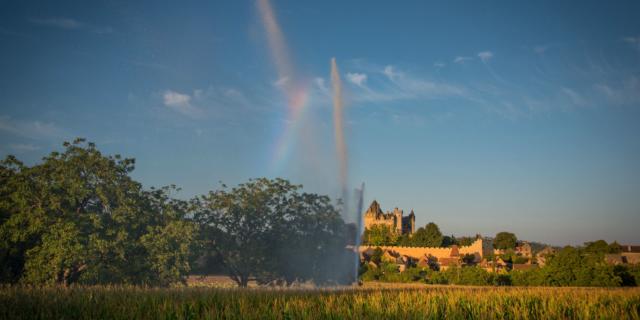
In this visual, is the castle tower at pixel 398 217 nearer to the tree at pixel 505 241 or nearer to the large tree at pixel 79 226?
the tree at pixel 505 241

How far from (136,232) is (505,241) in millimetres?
123961

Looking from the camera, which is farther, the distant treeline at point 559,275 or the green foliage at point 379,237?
the green foliage at point 379,237

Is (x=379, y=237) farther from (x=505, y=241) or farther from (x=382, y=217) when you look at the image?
(x=382, y=217)

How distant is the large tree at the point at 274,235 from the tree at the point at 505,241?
4077 inches

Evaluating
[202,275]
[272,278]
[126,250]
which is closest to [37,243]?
[126,250]

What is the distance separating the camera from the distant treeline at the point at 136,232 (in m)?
30.3

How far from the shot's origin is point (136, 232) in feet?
121

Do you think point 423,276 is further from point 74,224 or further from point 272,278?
point 74,224

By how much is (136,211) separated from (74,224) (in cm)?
567

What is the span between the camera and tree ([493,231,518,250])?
140 metres

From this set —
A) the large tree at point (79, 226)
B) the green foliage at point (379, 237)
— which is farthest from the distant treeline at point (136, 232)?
the green foliage at point (379, 237)

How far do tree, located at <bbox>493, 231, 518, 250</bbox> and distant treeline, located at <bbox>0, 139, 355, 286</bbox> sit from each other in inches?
4084

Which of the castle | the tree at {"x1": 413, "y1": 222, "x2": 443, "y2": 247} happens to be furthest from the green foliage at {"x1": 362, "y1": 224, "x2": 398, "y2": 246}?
the castle

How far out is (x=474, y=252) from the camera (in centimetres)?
11331
